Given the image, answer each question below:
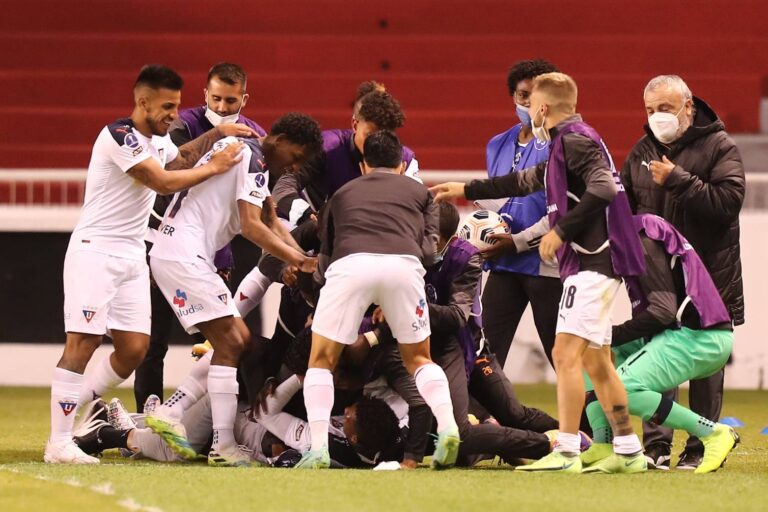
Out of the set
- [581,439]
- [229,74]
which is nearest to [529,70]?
[229,74]

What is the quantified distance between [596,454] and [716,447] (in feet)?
1.75

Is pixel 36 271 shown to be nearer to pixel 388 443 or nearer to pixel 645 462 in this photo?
pixel 388 443

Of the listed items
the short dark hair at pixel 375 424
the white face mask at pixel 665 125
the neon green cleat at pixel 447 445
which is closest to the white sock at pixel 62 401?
the short dark hair at pixel 375 424

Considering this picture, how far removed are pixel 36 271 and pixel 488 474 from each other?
581 cm

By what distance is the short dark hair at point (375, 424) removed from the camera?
6.56 m

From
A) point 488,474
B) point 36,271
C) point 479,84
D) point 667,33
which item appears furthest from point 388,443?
point 667,33

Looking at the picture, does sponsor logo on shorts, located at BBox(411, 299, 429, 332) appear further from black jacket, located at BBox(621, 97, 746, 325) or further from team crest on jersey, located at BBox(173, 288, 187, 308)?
black jacket, located at BBox(621, 97, 746, 325)

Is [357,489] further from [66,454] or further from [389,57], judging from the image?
[389,57]

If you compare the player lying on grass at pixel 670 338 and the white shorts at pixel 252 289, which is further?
the white shorts at pixel 252 289

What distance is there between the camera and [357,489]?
5617mm

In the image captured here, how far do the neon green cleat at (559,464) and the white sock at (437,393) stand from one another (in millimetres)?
416

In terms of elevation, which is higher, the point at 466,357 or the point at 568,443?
the point at 466,357

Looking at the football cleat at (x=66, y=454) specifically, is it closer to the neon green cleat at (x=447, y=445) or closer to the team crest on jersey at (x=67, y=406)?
the team crest on jersey at (x=67, y=406)

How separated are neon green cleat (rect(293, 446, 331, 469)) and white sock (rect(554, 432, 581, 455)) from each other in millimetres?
1024
